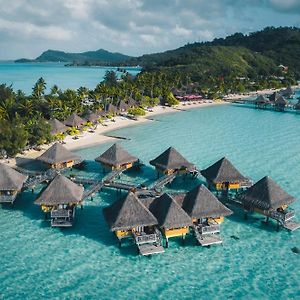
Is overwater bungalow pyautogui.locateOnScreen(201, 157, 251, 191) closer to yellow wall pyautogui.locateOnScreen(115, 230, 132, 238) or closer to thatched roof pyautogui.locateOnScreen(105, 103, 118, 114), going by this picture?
yellow wall pyautogui.locateOnScreen(115, 230, 132, 238)

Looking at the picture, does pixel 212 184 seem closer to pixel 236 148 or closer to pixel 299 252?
pixel 299 252

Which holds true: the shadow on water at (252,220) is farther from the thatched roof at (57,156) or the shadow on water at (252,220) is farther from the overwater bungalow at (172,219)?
the thatched roof at (57,156)

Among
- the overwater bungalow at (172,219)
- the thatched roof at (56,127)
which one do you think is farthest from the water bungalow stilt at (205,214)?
the thatched roof at (56,127)

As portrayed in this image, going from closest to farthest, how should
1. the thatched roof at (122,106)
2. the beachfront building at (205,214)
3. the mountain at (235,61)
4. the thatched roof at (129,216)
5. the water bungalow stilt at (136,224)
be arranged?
the water bungalow stilt at (136,224), the thatched roof at (129,216), the beachfront building at (205,214), the thatched roof at (122,106), the mountain at (235,61)

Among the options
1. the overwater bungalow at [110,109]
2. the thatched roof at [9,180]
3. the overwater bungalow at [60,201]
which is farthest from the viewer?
the overwater bungalow at [110,109]

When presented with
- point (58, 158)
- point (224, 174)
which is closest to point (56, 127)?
point (58, 158)

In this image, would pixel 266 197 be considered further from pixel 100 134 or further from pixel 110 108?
pixel 110 108

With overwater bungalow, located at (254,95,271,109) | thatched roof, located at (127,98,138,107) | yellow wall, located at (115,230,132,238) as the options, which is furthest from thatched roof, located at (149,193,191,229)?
overwater bungalow, located at (254,95,271,109)
